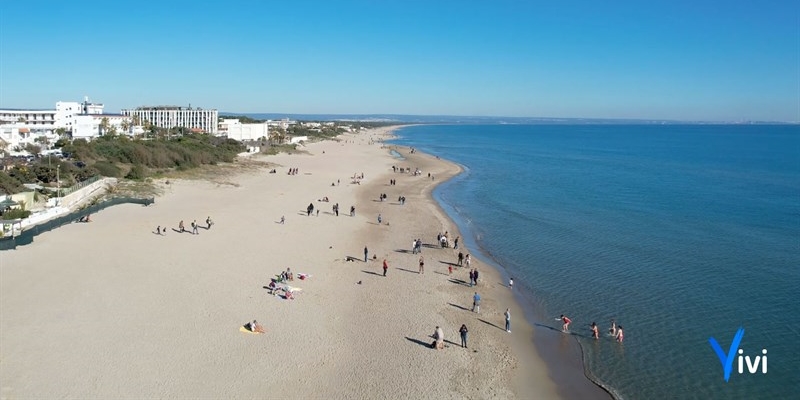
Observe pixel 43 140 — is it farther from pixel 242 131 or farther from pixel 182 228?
pixel 182 228

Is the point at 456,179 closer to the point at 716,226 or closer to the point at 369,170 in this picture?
the point at 369,170

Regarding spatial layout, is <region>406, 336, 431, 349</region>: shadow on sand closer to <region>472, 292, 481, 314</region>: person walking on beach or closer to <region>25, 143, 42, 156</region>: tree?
<region>472, 292, 481, 314</region>: person walking on beach

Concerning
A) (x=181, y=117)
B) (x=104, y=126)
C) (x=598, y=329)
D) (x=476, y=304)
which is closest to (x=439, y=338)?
(x=476, y=304)

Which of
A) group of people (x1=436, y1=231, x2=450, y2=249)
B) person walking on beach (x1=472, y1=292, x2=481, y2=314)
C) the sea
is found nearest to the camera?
the sea

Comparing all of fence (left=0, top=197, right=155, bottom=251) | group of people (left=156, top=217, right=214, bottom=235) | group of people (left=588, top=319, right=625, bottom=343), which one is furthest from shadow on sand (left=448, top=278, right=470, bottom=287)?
fence (left=0, top=197, right=155, bottom=251)

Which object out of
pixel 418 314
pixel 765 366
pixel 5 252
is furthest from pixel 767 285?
pixel 5 252

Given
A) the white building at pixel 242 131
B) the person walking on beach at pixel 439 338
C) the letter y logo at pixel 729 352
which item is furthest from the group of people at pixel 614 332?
the white building at pixel 242 131

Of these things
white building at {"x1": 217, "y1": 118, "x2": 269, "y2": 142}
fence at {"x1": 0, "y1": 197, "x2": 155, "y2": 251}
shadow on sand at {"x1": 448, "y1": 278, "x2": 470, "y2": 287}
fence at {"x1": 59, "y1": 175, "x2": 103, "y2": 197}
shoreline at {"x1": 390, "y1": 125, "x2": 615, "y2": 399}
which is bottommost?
shoreline at {"x1": 390, "y1": 125, "x2": 615, "y2": 399}
